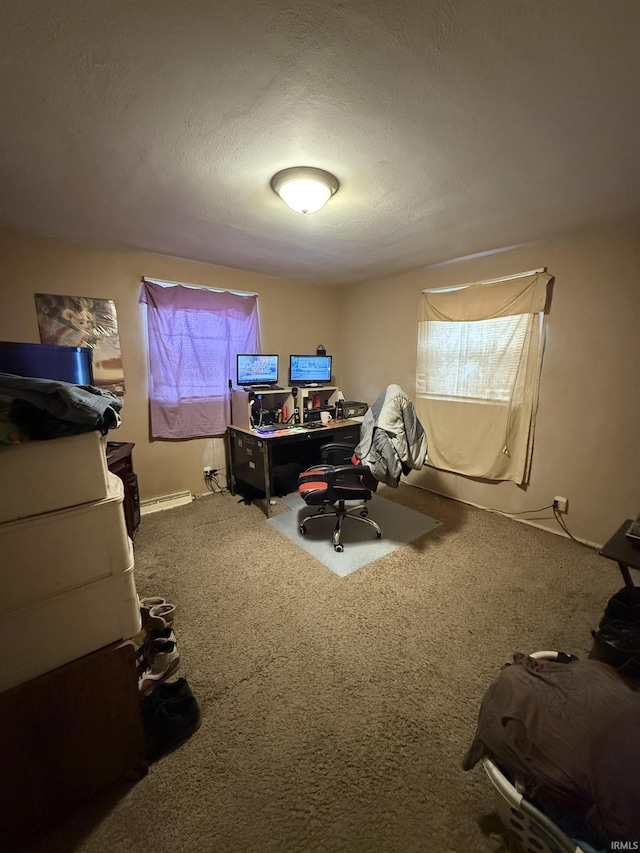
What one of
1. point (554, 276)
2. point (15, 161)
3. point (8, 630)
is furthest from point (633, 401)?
point (15, 161)

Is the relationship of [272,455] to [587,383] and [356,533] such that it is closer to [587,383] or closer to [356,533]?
[356,533]

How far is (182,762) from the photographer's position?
1169mm

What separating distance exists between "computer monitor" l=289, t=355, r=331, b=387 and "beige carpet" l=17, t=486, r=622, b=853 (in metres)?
1.89

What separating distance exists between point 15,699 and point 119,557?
0.42 m

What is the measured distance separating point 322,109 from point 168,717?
7.88 feet

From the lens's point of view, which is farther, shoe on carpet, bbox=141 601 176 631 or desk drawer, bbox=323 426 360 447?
desk drawer, bbox=323 426 360 447

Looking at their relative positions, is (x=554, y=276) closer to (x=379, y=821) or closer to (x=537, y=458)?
(x=537, y=458)

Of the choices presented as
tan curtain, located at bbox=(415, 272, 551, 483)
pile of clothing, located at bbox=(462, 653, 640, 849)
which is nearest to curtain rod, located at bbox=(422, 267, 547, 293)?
tan curtain, located at bbox=(415, 272, 551, 483)

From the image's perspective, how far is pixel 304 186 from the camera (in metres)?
1.68

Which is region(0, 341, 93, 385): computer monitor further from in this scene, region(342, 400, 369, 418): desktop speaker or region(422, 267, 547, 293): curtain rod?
region(422, 267, 547, 293): curtain rod

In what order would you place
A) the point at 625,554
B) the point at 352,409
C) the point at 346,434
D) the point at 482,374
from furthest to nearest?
1. the point at 352,409
2. the point at 346,434
3. the point at 482,374
4. the point at 625,554

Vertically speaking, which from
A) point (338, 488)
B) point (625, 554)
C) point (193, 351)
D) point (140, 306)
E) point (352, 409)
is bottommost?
point (338, 488)

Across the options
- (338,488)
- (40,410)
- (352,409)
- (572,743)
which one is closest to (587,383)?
(338,488)

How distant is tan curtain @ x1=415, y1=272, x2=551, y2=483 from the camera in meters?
2.68
